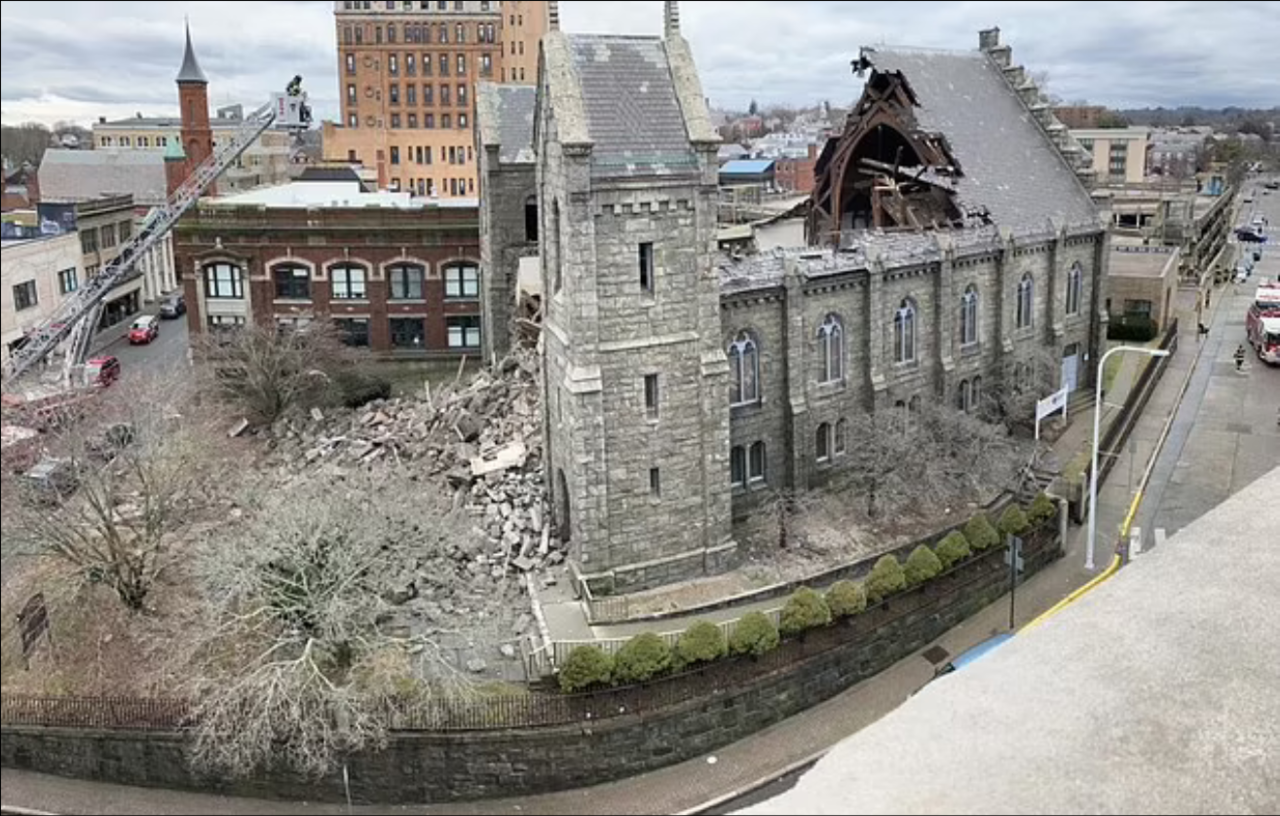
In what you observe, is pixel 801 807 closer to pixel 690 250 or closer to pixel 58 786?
pixel 58 786

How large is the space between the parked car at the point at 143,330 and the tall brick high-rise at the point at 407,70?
75.1 metres

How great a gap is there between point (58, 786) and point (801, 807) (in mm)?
11641

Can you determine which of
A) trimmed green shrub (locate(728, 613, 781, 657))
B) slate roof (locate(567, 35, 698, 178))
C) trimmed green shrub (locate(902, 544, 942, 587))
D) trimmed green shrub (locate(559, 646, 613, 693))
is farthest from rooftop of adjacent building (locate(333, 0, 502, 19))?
trimmed green shrub (locate(559, 646, 613, 693))

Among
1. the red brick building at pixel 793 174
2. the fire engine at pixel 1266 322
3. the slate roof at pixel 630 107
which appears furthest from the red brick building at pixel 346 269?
the red brick building at pixel 793 174

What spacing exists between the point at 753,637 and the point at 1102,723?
1009 centimetres

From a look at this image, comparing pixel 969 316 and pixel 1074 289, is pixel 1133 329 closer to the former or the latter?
pixel 1074 289

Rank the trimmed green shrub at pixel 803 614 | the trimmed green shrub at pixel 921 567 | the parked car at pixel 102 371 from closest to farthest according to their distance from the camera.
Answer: the parked car at pixel 102 371 < the trimmed green shrub at pixel 803 614 < the trimmed green shrub at pixel 921 567

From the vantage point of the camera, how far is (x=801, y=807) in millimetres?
13391

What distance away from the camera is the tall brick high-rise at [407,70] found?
100812 millimetres

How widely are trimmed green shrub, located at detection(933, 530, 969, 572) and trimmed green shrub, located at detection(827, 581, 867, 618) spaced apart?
3390 millimetres

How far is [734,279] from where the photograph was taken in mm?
32469

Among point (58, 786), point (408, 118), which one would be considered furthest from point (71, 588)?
point (408, 118)

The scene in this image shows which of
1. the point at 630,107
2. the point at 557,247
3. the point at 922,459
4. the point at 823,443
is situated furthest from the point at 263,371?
the point at 922,459

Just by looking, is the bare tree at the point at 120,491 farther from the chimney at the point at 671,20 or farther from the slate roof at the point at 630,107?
the chimney at the point at 671,20
